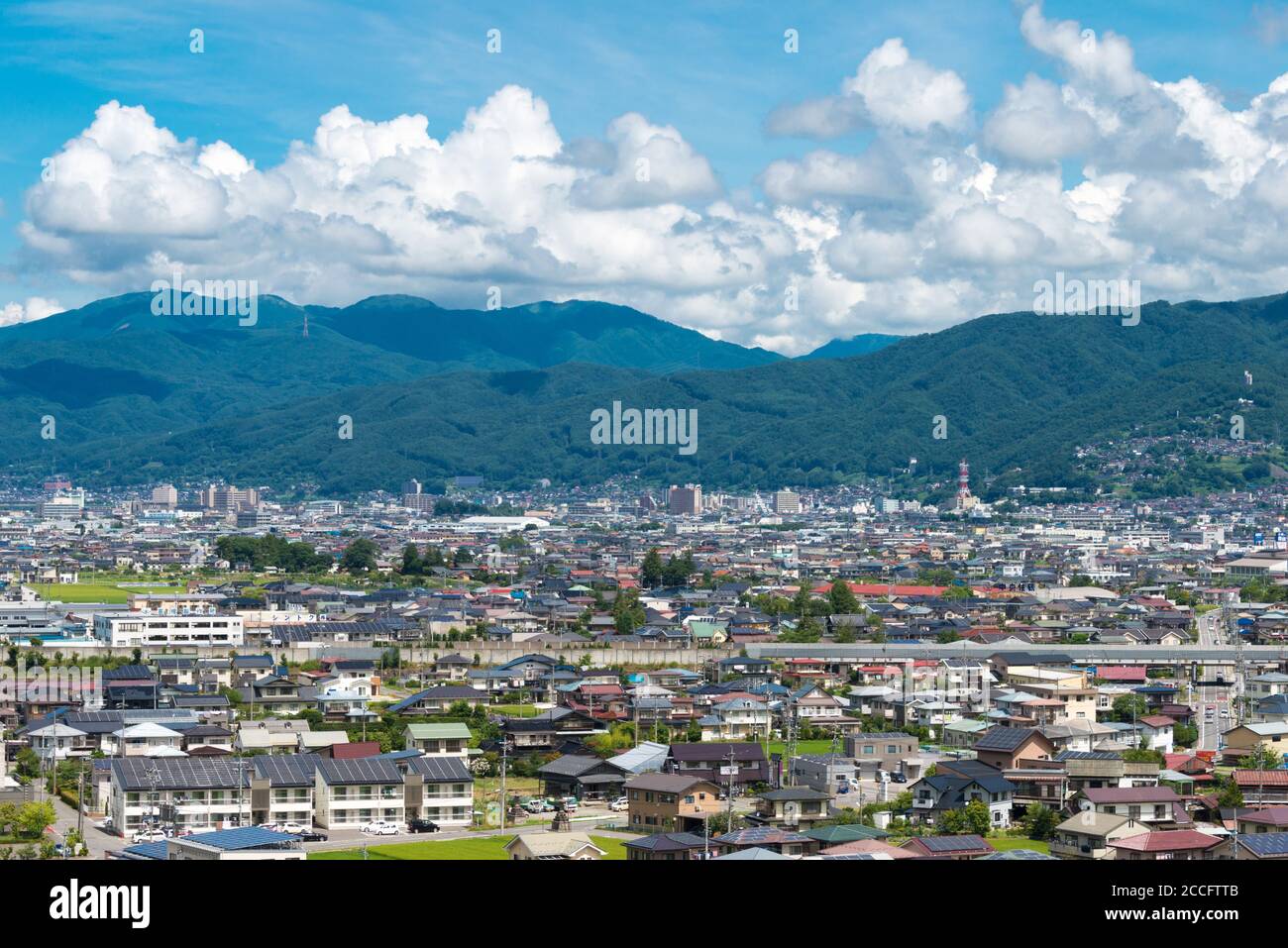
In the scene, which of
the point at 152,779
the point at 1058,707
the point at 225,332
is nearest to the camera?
the point at 152,779

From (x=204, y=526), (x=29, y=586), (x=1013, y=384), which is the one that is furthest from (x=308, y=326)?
(x=29, y=586)

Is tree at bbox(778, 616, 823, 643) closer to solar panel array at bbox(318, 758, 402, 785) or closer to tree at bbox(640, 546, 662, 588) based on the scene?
tree at bbox(640, 546, 662, 588)

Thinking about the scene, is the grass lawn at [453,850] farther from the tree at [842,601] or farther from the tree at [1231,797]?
the tree at [842,601]

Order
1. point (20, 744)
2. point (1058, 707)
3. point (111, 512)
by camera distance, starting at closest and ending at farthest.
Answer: point (20, 744) < point (1058, 707) < point (111, 512)

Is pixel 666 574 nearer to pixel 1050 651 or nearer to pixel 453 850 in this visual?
pixel 1050 651
